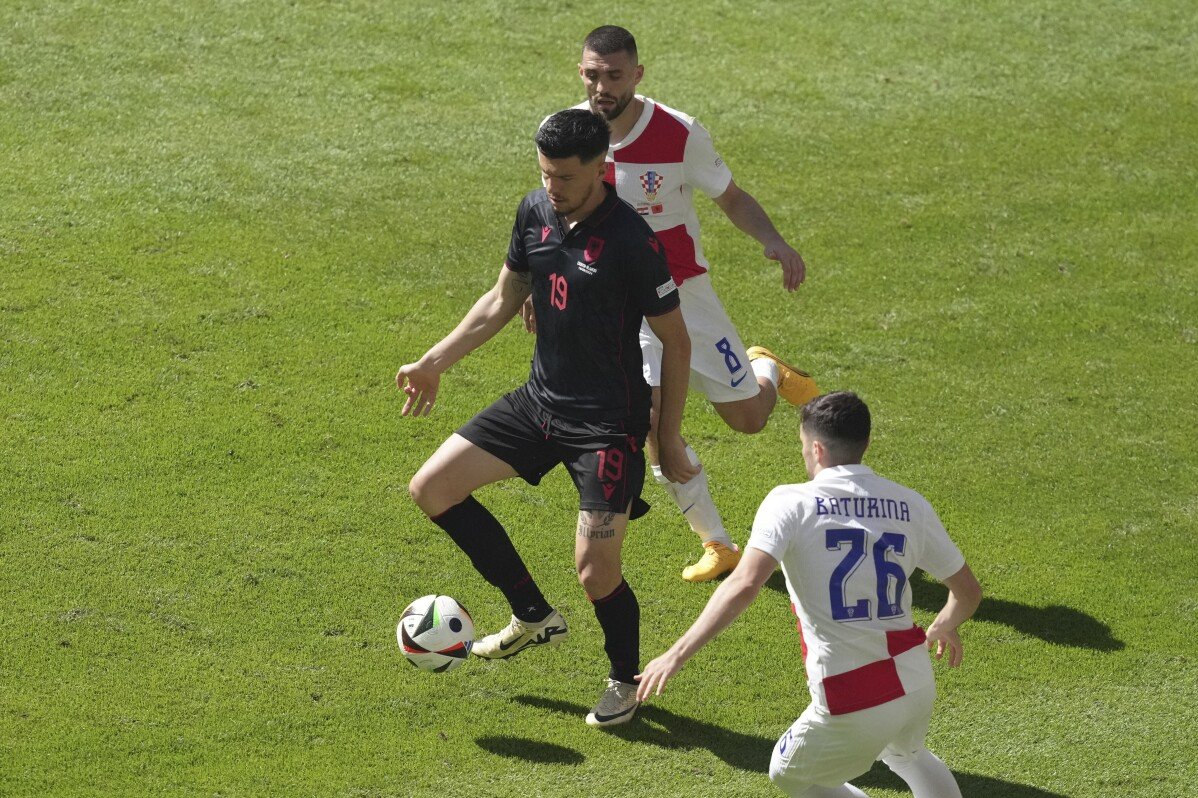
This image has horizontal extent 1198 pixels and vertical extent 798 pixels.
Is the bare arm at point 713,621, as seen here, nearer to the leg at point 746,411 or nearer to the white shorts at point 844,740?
the white shorts at point 844,740

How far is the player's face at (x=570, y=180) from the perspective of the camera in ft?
19.1

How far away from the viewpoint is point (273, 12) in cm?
1288

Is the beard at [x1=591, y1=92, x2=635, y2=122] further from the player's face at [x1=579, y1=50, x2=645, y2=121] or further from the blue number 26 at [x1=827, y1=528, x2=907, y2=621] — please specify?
the blue number 26 at [x1=827, y1=528, x2=907, y2=621]

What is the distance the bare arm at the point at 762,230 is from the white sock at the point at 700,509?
3.34ft

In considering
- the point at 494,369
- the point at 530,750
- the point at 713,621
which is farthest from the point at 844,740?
the point at 494,369

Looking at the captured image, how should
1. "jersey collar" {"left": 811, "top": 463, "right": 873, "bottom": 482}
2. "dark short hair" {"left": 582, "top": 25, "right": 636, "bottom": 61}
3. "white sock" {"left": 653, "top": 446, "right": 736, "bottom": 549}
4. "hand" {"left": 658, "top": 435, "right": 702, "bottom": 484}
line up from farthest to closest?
A: "white sock" {"left": 653, "top": 446, "right": 736, "bottom": 549}, "dark short hair" {"left": 582, "top": 25, "right": 636, "bottom": 61}, "hand" {"left": 658, "top": 435, "right": 702, "bottom": 484}, "jersey collar" {"left": 811, "top": 463, "right": 873, "bottom": 482}

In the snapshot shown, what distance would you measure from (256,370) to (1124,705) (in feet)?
17.3

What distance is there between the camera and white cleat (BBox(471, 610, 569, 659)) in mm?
6543

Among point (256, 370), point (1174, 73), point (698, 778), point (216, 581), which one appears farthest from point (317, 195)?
point (1174, 73)

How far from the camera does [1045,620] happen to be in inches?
286

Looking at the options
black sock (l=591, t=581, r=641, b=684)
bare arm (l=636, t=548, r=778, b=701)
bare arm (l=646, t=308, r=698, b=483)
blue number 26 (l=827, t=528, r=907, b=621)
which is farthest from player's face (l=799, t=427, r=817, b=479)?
black sock (l=591, t=581, r=641, b=684)

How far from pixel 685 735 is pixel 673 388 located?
154 cm

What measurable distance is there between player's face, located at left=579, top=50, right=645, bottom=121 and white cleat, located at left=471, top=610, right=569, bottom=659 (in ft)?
7.89

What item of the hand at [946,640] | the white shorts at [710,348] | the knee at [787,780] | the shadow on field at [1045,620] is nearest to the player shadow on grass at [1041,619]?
the shadow on field at [1045,620]
